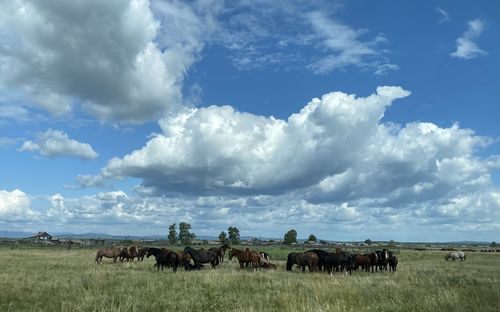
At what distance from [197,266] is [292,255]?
684 centimetres

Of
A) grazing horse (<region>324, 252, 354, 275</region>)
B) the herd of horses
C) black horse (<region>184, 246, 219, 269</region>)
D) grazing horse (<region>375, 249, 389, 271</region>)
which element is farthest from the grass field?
grazing horse (<region>375, 249, 389, 271</region>)

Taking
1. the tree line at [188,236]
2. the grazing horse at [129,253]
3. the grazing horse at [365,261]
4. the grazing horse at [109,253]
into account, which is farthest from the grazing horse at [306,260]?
the tree line at [188,236]

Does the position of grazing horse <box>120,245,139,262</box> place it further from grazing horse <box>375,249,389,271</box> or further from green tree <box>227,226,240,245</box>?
green tree <box>227,226,240,245</box>

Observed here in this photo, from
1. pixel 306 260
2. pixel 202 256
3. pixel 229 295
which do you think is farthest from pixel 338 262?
pixel 229 295

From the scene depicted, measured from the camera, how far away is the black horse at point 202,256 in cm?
3397

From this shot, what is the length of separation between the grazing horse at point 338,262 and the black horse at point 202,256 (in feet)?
26.5

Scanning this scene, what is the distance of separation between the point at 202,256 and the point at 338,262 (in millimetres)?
9733

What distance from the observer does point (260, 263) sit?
113 feet

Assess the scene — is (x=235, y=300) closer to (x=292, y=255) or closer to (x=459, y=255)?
(x=292, y=255)

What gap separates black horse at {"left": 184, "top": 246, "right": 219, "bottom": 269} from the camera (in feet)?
111

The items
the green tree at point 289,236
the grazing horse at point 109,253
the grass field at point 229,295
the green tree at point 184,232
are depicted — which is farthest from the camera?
the green tree at point 289,236

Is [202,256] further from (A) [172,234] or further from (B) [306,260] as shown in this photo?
(A) [172,234]

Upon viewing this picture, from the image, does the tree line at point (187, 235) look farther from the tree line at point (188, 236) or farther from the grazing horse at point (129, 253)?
the grazing horse at point (129, 253)

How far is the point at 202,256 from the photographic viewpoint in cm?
3450
